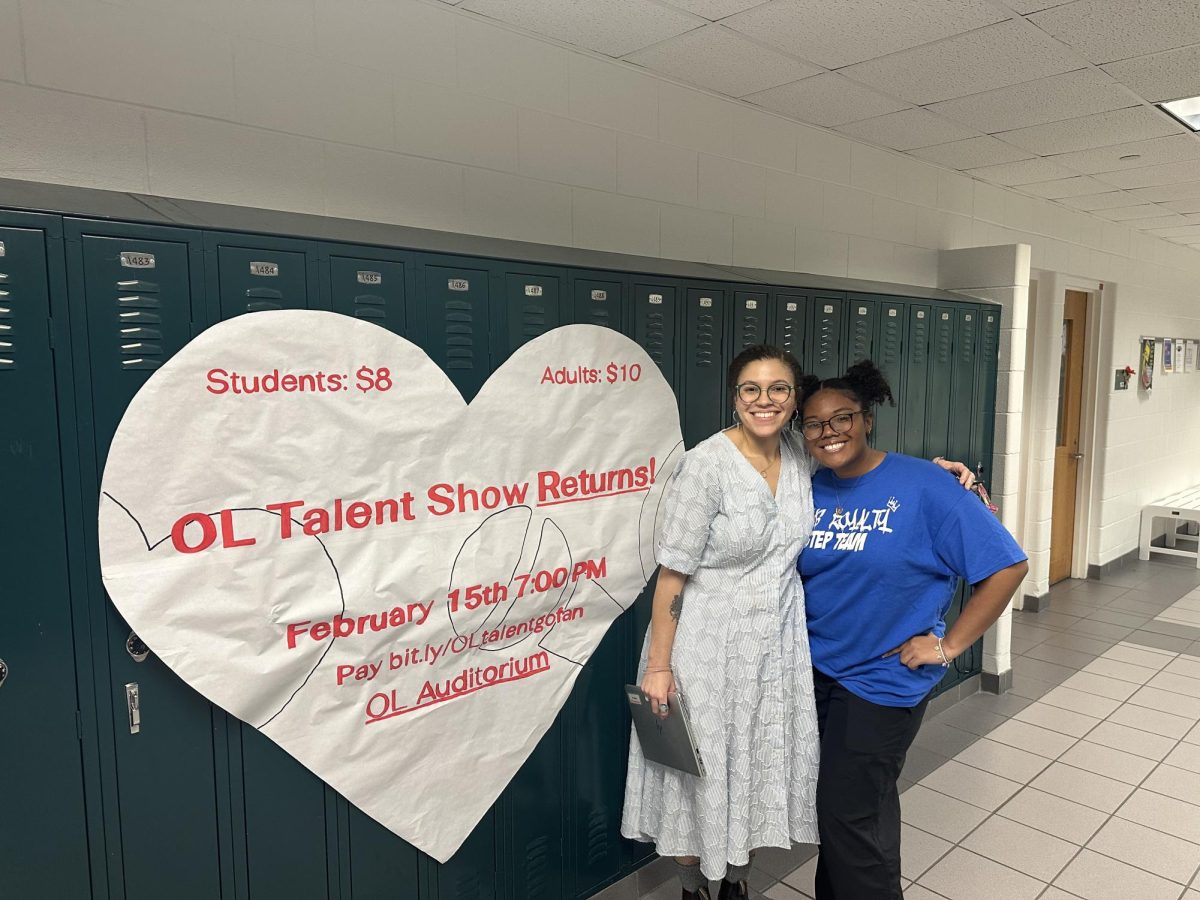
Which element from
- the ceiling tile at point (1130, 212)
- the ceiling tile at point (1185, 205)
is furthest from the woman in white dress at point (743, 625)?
the ceiling tile at point (1130, 212)

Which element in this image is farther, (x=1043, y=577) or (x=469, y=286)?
(x=1043, y=577)

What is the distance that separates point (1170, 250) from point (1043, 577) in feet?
12.2

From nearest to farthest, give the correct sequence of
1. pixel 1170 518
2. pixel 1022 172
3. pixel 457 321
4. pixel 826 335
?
1. pixel 457 321
2. pixel 826 335
3. pixel 1022 172
4. pixel 1170 518

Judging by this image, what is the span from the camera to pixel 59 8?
1670 mm

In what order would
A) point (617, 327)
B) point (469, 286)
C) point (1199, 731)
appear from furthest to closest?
point (1199, 731)
point (617, 327)
point (469, 286)

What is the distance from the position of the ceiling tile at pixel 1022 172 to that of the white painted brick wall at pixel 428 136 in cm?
55

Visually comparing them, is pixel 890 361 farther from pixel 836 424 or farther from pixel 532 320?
pixel 532 320

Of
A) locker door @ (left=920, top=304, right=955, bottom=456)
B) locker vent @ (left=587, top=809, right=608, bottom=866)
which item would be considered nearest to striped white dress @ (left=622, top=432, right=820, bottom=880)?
locker vent @ (left=587, top=809, right=608, bottom=866)

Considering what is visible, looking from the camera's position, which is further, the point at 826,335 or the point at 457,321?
the point at 826,335

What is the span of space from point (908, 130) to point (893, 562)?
242cm

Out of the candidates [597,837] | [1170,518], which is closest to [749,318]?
[597,837]

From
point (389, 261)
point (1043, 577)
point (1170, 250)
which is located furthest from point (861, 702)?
point (1170, 250)

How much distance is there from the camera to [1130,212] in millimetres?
5730

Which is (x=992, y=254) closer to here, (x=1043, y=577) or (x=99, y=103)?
(x=1043, y=577)
